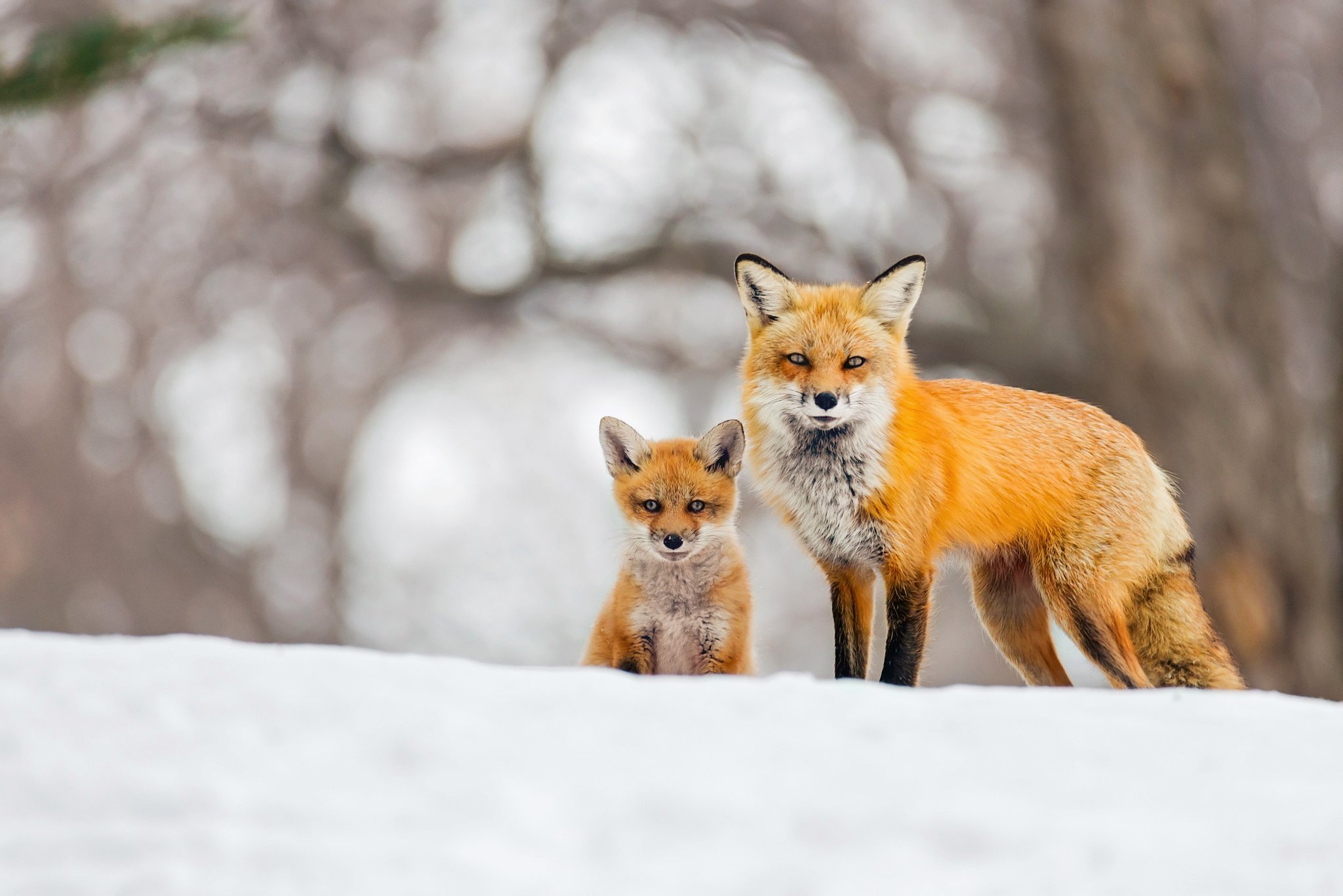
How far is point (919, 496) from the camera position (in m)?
3.50

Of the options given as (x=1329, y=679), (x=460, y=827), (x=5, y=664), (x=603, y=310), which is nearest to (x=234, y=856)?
(x=460, y=827)

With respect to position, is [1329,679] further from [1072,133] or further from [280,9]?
[280,9]

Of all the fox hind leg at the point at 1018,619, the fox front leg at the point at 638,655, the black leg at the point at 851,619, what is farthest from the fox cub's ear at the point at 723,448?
the fox hind leg at the point at 1018,619

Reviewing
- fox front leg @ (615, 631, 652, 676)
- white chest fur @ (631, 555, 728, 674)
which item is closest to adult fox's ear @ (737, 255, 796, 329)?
white chest fur @ (631, 555, 728, 674)

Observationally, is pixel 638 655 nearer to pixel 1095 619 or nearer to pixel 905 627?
pixel 905 627

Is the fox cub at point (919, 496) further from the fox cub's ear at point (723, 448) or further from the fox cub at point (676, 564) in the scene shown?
the fox cub at point (676, 564)

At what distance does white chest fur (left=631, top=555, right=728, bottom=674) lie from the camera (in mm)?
4156

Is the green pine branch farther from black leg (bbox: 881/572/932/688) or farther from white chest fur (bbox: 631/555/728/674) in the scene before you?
black leg (bbox: 881/572/932/688)

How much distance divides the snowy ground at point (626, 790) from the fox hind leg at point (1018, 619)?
1.48 meters

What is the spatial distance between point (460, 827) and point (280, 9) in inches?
364

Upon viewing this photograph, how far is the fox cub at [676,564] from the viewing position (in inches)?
154

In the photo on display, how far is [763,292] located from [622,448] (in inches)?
30.3

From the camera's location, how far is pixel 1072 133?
9250mm

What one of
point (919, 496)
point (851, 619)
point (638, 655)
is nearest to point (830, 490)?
point (919, 496)
